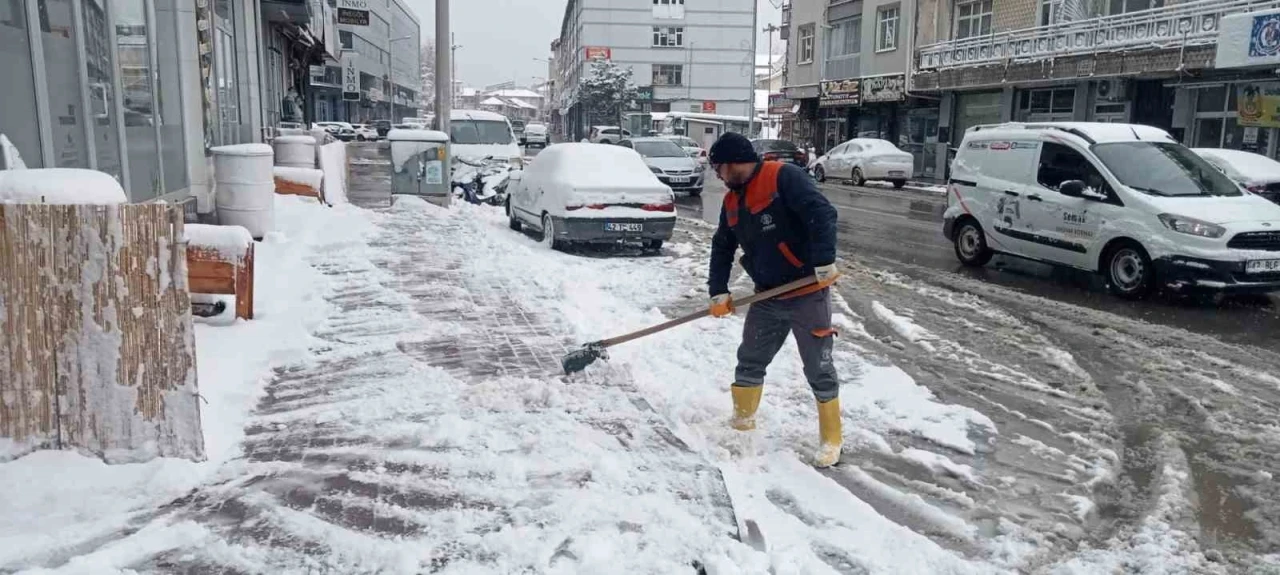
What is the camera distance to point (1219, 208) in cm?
935

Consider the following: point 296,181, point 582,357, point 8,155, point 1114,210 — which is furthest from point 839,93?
point 8,155

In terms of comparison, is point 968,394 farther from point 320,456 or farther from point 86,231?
point 86,231

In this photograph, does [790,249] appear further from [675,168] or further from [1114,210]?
[675,168]

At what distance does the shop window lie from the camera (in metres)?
6.06

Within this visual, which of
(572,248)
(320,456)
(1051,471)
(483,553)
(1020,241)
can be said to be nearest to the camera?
(483,553)

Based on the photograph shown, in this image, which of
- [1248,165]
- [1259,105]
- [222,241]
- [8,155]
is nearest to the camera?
[8,155]

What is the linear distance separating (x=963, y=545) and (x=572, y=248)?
31.0ft

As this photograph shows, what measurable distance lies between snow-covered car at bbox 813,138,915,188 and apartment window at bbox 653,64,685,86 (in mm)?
46843

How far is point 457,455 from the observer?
4551 mm

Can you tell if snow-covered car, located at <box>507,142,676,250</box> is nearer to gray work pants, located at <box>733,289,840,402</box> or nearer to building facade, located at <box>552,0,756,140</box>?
gray work pants, located at <box>733,289,840,402</box>

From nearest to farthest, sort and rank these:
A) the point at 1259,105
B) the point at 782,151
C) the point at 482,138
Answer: the point at 482,138, the point at 1259,105, the point at 782,151

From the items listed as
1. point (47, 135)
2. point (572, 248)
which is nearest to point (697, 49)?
point (572, 248)

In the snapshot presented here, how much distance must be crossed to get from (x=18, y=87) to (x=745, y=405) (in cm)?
530

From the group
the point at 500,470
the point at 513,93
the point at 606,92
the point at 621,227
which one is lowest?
the point at 500,470
